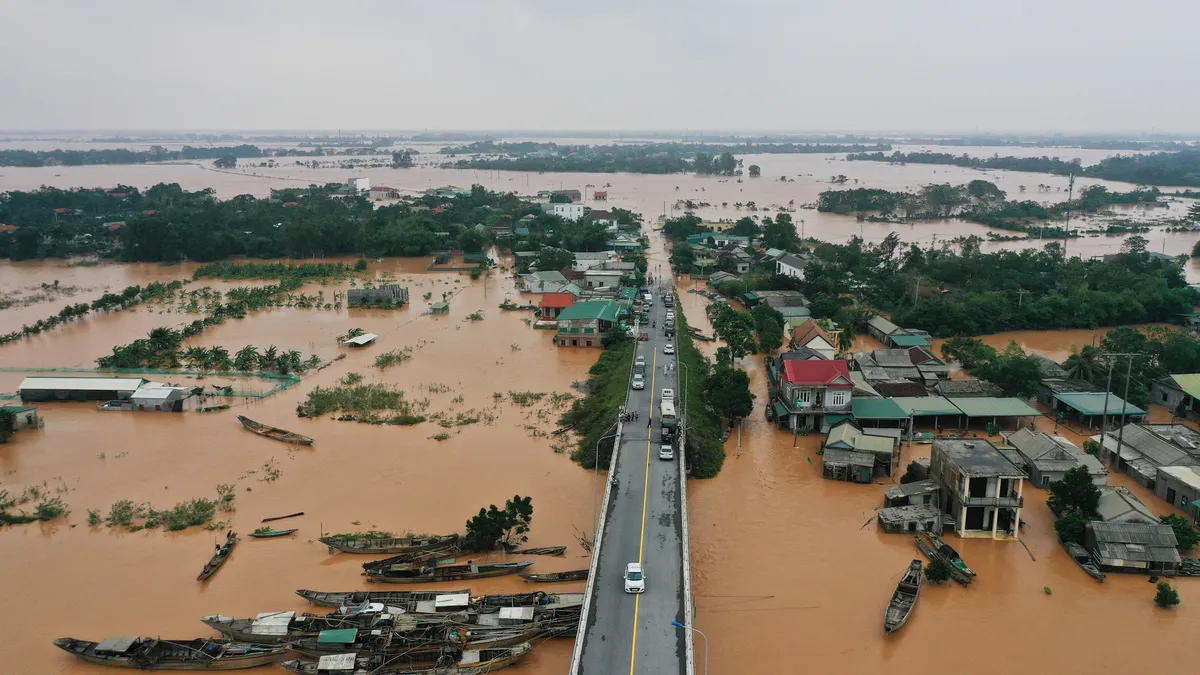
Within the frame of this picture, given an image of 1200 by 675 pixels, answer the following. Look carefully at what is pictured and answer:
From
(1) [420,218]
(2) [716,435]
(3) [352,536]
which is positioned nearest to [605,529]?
(3) [352,536]

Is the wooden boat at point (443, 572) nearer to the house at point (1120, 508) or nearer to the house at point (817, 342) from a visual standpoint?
the house at point (1120, 508)

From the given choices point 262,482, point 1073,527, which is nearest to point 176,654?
point 262,482

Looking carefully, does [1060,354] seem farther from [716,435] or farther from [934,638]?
[934,638]

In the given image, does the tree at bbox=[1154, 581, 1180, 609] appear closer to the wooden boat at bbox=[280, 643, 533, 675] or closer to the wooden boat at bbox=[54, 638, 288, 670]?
the wooden boat at bbox=[280, 643, 533, 675]

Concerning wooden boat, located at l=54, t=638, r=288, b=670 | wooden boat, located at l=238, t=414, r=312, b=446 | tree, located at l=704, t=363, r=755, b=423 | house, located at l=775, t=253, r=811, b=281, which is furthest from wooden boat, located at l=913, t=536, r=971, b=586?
house, located at l=775, t=253, r=811, b=281

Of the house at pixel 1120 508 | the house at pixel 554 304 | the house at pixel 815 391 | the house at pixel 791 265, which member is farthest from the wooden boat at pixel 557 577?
the house at pixel 791 265
